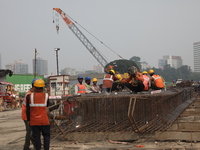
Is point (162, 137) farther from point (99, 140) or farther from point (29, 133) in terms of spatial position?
point (29, 133)

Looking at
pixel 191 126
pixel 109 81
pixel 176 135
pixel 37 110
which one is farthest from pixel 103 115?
pixel 109 81

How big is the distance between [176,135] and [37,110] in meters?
3.39

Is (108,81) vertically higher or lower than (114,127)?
higher

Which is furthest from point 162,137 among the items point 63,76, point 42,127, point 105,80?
point 63,76

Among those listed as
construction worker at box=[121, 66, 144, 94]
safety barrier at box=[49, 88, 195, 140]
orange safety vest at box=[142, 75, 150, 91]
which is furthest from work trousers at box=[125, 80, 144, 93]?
safety barrier at box=[49, 88, 195, 140]

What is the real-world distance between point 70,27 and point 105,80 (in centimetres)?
8805

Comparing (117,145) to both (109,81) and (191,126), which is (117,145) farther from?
(109,81)

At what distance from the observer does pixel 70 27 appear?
100938mm

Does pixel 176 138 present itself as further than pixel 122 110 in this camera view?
No

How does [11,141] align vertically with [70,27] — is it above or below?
below

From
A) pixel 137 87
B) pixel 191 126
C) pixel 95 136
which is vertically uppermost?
pixel 137 87

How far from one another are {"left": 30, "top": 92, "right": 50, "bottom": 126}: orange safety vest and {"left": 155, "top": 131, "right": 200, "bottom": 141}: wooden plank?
112 inches

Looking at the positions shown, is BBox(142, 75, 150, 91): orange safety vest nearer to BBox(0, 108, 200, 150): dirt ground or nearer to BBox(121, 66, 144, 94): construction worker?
BBox(121, 66, 144, 94): construction worker

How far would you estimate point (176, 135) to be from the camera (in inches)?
333
